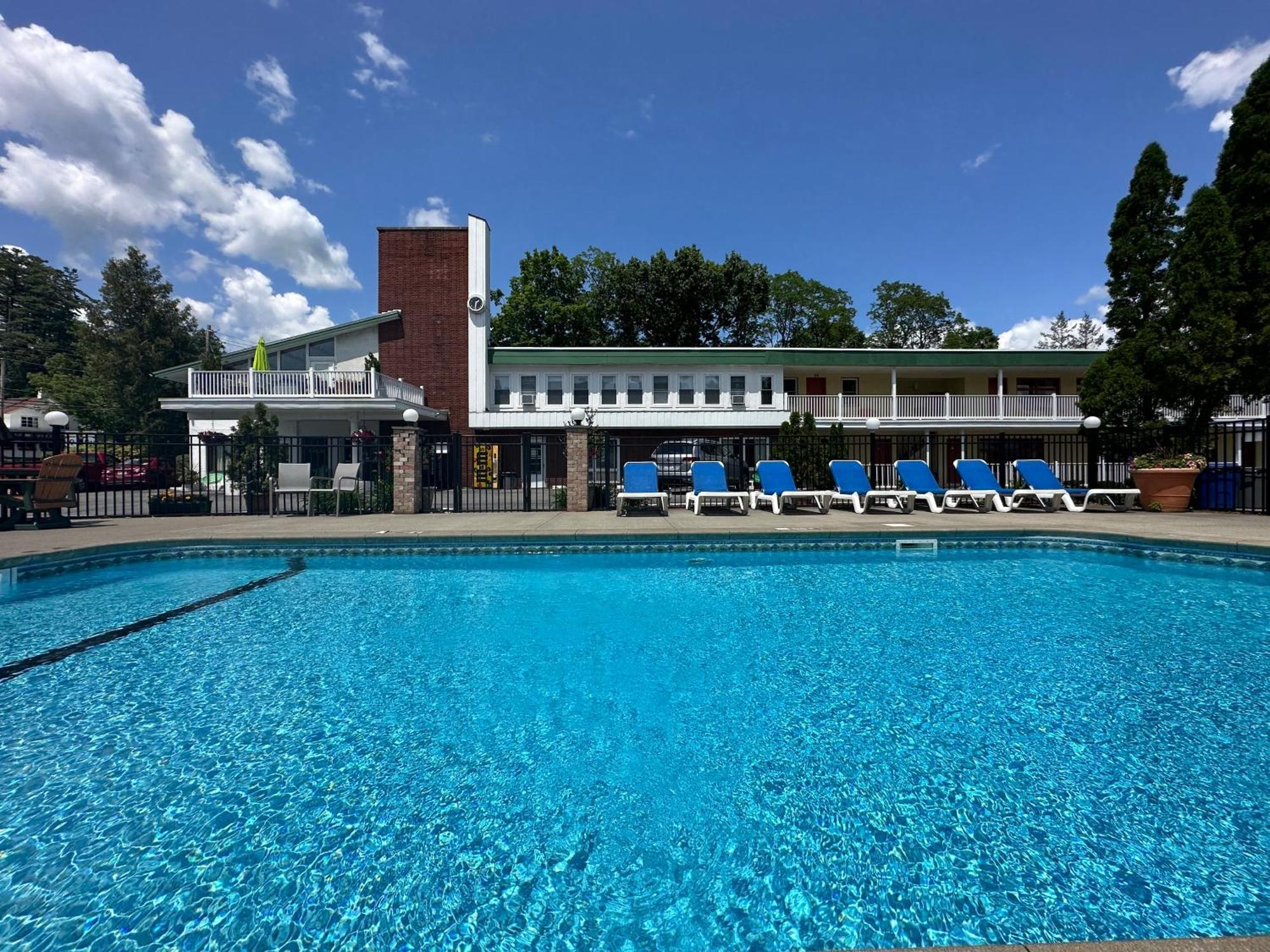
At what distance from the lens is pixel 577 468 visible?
1439 cm

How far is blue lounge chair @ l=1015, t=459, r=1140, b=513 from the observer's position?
1384cm

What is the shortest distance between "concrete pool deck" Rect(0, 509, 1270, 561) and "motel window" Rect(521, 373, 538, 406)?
47.6 feet

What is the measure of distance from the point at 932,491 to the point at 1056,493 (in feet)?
9.00

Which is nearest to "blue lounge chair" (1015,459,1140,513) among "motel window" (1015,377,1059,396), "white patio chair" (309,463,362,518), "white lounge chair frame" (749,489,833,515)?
"white lounge chair frame" (749,489,833,515)

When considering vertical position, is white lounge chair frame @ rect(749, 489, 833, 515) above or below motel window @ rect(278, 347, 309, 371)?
below

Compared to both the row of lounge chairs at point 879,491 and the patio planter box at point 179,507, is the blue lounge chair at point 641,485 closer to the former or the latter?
the row of lounge chairs at point 879,491

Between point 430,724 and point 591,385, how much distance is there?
24423mm

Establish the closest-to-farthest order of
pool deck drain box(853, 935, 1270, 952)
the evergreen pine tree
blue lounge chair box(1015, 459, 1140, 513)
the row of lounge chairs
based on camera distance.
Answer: pool deck drain box(853, 935, 1270, 952) < the row of lounge chairs < blue lounge chair box(1015, 459, 1140, 513) < the evergreen pine tree

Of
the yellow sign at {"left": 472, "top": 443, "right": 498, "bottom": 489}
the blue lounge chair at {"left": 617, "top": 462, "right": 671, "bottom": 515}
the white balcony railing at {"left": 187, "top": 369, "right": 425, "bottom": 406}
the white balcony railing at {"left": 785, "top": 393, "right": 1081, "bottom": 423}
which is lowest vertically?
the blue lounge chair at {"left": 617, "top": 462, "right": 671, "bottom": 515}

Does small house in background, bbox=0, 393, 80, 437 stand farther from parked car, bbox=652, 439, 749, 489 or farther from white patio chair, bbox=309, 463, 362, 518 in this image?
parked car, bbox=652, 439, 749, 489

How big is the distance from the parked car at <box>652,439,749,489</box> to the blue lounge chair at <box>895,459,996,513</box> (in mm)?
4788

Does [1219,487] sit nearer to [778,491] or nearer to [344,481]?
[778,491]

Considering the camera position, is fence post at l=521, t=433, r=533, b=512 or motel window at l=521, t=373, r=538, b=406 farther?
motel window at l=521, t=373, r=538, b=406

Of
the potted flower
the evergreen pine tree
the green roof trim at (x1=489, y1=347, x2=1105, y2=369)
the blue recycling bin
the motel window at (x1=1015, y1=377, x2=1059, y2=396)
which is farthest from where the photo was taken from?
the evergreen pine tree
